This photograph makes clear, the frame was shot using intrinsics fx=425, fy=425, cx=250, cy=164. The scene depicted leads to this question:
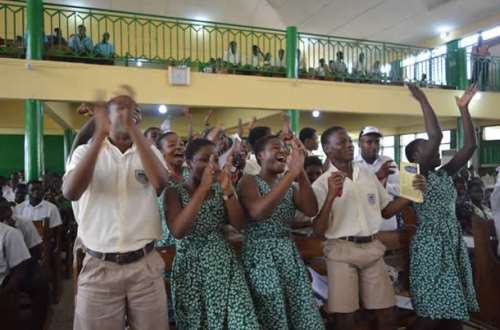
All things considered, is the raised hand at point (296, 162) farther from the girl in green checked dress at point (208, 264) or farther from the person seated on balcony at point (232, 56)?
the person seated on balcony at point (232, 56)

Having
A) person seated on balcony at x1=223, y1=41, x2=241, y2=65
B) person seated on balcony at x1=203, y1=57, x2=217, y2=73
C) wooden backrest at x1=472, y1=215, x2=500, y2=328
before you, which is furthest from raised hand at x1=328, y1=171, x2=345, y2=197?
person seated on balcony at x1=223, y1=41, x2=241, y2=65

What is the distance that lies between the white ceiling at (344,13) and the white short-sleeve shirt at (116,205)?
1092cm

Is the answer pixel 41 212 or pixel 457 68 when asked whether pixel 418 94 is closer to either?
pixel 41 212

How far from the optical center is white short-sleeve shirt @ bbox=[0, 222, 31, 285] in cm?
284

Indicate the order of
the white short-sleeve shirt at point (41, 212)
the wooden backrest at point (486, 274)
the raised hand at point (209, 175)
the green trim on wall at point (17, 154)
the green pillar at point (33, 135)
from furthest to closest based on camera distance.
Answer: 1. the green trim on wall at point (17, 154)
2. the green pillar at point (33, 135)
3. the white short-sleeve shirt at point (41, 212)
4. the wooden backrest at point (486, 274)
5. the raised hand at point (209, 175)

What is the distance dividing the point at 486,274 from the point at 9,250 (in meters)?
3.37

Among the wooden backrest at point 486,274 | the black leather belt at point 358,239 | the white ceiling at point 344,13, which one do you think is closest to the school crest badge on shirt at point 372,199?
the black leather belt at point 358,239

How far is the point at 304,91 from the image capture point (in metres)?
7.90

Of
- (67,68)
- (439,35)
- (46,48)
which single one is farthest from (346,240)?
(439,35)

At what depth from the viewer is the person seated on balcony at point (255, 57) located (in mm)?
8218

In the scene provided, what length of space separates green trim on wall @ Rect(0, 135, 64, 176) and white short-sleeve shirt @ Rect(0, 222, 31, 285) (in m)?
10.2

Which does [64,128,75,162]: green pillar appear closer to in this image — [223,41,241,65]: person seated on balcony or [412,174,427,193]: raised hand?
[223,41,241,65]: person seated on balcony

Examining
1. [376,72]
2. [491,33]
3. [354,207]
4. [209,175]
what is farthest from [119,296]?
[491,33]

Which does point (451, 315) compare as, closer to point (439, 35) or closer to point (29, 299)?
point (29, 299)
